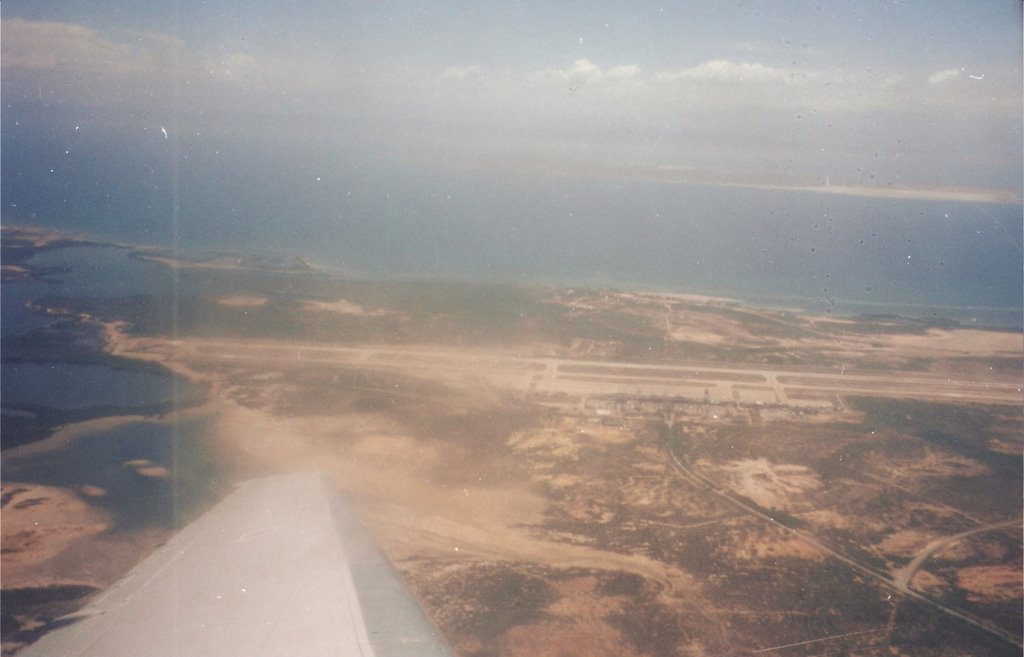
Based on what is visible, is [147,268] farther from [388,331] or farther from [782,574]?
[782,574]

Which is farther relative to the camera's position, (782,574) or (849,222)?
(849,222)

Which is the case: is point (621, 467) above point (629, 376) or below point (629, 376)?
below

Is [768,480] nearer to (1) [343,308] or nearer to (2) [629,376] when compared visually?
(2) [629,376]

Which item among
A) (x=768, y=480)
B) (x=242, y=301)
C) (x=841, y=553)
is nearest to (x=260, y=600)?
(x=841, y=553)

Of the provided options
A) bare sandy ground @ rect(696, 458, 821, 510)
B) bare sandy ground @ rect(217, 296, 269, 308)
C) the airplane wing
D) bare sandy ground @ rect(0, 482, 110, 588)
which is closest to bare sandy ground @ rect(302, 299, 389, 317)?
bare sandy ground @ rect(217, 296, 269, 308)

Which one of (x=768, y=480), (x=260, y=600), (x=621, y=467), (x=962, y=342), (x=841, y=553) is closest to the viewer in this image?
(x=260, y=600)

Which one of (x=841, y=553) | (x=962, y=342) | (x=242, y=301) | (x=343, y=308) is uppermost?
(x=242, y=301)

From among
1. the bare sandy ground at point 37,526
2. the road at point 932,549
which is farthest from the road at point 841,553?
the bare sandy ground at point 37,526

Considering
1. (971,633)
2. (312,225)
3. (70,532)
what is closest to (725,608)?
(971,633)
